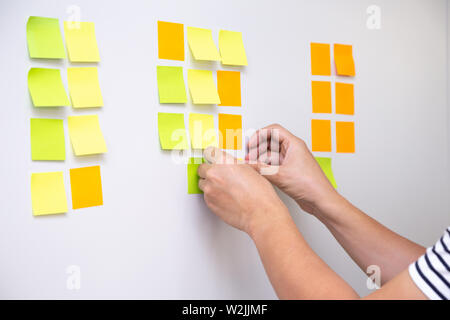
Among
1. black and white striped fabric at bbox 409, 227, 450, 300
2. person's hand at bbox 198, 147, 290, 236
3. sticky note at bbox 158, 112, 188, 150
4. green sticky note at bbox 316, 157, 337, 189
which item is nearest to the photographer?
black and white striped fabric at bbox 409, 227, 450, 300

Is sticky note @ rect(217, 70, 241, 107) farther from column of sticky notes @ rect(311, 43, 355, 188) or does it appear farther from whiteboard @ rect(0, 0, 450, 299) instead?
column of sticky notes @ rect(311, 43, 355, 188)

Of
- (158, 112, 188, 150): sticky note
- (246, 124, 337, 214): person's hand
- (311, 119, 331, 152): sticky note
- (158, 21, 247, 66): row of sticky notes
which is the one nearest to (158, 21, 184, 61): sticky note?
(158, 21, 247, 66): row of sticky notes

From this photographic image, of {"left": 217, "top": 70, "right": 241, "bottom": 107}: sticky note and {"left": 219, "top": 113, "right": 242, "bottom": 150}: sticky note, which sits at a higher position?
{"left": 217, "top": 70, "right": 241, "bottom": 107}: sticky note

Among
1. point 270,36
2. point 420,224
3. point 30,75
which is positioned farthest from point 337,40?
point 30,75

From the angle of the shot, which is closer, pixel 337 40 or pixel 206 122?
pixel 206 122

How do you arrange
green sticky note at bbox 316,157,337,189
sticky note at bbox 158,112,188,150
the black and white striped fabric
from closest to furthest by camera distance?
the black and white striped fabric → sticky note at bbox 158,112,188,150 → green sticky note at bbox 316,157,337,189

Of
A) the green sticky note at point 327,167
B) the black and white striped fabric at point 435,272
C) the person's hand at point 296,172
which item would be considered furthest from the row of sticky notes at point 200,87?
the black and white striped fabric at point 435,272

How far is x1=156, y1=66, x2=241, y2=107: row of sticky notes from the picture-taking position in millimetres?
751

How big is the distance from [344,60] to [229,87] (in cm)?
31

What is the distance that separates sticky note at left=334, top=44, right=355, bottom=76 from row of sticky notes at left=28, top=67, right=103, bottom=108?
542mm

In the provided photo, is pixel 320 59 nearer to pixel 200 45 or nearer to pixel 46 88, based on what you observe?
pixel 200 45

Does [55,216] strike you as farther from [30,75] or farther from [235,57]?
[235,57]

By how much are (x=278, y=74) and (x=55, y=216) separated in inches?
20.8

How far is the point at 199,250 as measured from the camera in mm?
772
